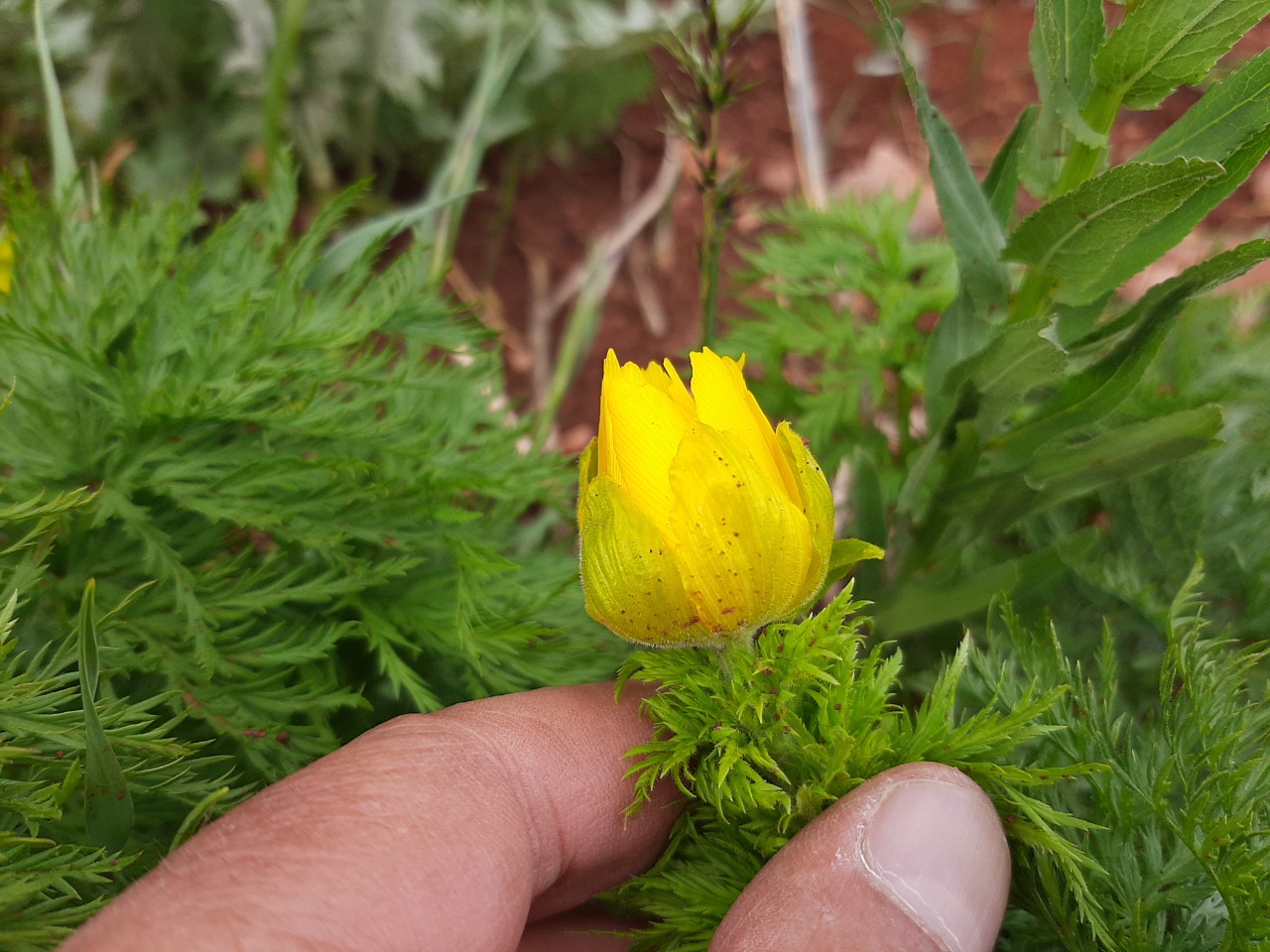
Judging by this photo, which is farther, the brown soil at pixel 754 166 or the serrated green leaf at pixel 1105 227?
the brown soil at pixel 754 166

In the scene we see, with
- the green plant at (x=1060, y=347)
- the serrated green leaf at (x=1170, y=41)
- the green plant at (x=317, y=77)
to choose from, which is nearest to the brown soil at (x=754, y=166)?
the green plant at (x=317, y=77)

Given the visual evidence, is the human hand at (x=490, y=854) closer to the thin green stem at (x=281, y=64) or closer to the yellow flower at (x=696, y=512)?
the yellow flower at (x=696, y=512)

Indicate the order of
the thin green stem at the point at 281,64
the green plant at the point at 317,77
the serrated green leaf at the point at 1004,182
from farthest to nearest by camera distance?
the green plant at the point at 317,77 → the thin green stem at the point at 281,64 → the serrated green leaf at the point at 1004,182

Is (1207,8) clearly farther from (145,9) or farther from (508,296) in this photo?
(145,9)

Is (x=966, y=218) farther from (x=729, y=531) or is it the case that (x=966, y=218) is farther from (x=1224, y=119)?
(x=729, y=531)

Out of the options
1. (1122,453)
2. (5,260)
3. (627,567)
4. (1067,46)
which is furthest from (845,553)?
(5,260)

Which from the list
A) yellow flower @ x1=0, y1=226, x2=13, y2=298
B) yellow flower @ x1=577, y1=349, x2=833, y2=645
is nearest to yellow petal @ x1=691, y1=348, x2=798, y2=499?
yellow flower @ x1=577, y1=349, x2=833, y2=645
